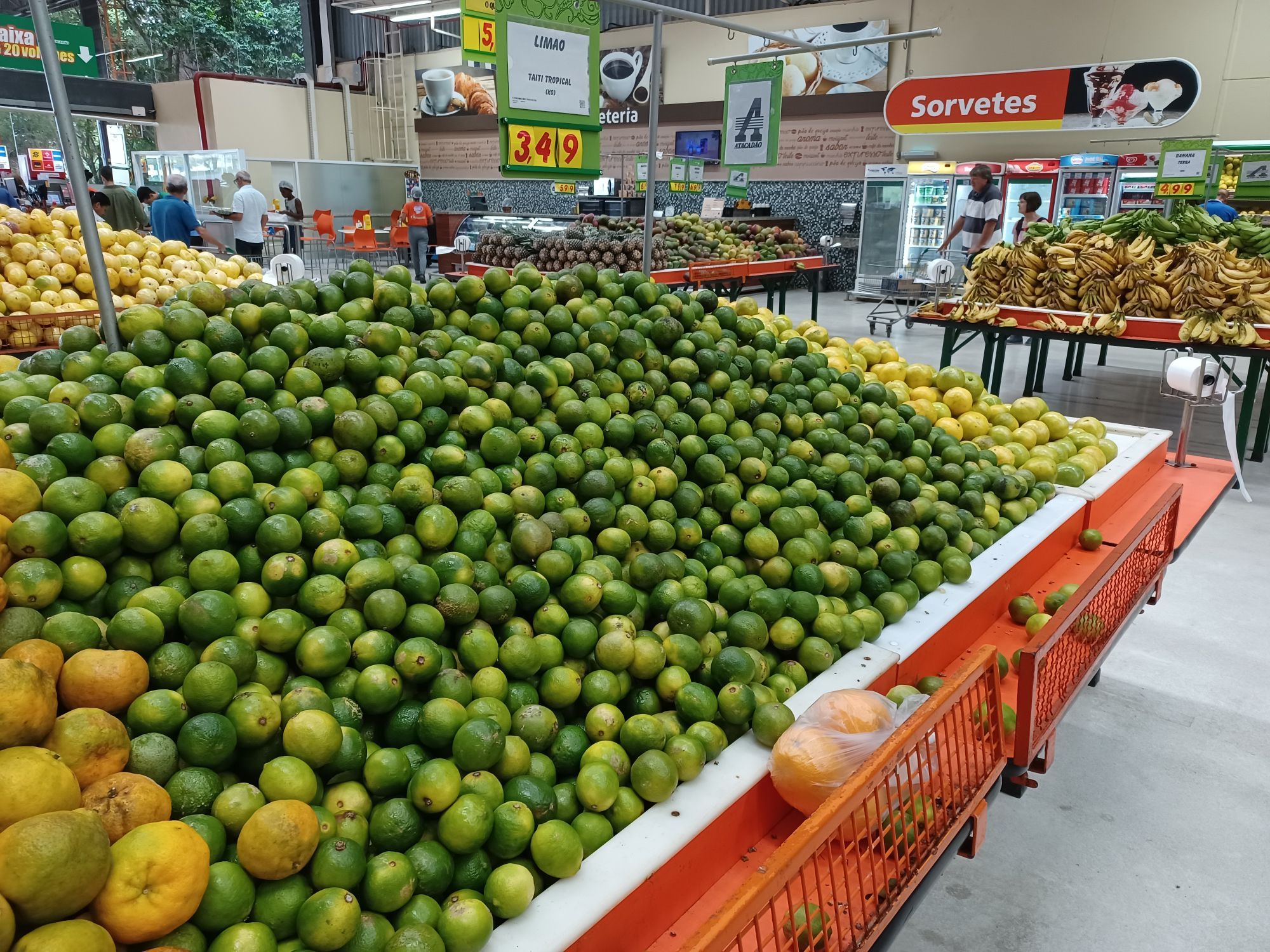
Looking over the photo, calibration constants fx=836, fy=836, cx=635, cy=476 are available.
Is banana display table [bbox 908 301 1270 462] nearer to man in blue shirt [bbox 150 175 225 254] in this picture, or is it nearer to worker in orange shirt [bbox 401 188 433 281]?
man in blue shirt [bbox 150 175 225 254]

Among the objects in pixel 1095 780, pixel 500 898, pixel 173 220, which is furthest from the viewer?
pixel 173 220

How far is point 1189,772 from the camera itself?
2.85 meters

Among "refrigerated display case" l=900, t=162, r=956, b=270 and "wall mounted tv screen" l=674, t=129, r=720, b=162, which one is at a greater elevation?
"wall mounted tv screen" l=674, t=129, r=720, b=162

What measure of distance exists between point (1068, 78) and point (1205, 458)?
8527 mm

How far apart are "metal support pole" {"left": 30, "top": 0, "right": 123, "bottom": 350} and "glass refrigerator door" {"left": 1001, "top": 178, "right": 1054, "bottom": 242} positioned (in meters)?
12.8

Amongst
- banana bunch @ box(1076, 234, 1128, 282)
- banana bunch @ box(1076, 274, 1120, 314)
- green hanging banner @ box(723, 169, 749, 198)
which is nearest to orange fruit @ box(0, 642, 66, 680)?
banana bunch @ box(1076, 274, 1120, 314)

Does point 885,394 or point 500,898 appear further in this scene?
point 885,394

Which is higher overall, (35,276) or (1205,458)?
(35,276)

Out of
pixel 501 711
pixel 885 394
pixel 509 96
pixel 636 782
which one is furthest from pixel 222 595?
pixel 509 96

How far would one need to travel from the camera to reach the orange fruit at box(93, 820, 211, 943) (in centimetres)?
103

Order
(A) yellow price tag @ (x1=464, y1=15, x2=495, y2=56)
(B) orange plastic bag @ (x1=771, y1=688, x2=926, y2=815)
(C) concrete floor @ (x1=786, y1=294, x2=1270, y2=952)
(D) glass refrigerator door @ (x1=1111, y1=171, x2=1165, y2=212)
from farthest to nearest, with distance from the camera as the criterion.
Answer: (D) glass refrigerator door @ (x1=1111, y1=171, x2=1165, y2=212) < (A) yellow price tag @ (x1=464, y1=15, x2=495, y2=56) < (C) concrete floor @ (x1=786, y1=294, x2=1270, y2=952) < (B) orange plastic bag @ (x1=771, y1=688, x2=926, y2=815)

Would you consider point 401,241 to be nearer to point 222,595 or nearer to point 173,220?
point 173,220

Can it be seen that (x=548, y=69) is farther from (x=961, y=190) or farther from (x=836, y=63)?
(x=836, y=63)

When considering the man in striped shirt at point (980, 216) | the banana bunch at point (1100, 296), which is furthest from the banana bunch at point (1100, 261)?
the man in striped shirt at point (980, 216)
